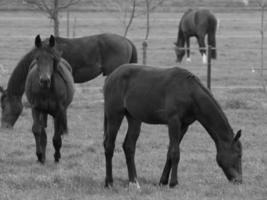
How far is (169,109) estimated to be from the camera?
8.77 metres

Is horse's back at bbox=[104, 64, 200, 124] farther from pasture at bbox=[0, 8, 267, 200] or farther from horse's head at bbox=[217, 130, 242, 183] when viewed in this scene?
pasture at bbox=[0, 8, 267, 200]

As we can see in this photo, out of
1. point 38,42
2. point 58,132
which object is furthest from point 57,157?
point 38,42

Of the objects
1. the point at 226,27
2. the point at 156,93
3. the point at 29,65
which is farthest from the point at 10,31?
the point at 156,93

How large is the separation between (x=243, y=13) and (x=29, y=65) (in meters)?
45.0

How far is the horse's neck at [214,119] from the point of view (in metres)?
8.78

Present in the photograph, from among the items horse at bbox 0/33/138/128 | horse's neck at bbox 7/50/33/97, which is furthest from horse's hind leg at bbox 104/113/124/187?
horse at bbox 0/33/138/128

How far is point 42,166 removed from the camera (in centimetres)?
1054

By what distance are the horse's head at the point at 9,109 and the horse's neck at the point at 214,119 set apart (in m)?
5.34

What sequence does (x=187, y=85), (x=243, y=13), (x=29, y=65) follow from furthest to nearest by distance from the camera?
1. (x=243, y=13)
2. (x=29, y=65)
3. (x=187, y=85)

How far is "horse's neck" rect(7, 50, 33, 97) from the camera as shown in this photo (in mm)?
12609

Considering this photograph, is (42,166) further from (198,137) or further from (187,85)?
(198,137)

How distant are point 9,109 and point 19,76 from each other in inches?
32.2

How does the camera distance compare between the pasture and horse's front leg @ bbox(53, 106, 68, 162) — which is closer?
the pasture

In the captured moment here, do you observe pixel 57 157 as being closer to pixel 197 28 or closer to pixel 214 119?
pixel 214 119
